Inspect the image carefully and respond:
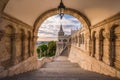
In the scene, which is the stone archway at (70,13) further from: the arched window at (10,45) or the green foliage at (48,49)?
the green foliage at (48,49)

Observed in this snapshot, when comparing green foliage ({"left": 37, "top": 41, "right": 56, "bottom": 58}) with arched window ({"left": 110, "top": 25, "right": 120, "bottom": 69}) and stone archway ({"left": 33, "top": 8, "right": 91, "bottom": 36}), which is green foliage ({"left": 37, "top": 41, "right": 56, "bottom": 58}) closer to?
stone archway ({"left": 33, "top": 8, "right": 91, "bottom": 36})

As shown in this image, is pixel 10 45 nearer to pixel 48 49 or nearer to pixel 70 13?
pixel 70 13

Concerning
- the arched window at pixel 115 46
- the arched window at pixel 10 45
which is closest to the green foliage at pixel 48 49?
the arched window at pixel 10 45

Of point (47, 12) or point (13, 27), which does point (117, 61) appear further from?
point (47, 12)

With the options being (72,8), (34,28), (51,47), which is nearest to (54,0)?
(72,8)

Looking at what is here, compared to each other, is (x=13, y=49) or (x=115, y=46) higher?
(x=115, y=46)

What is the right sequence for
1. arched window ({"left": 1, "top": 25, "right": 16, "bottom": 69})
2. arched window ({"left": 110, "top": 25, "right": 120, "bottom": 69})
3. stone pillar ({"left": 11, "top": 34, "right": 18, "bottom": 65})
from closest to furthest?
arched window ({"left": 110, "top": 25, "right": 120, "bottom": 69}) < arched window ({"left": 1, "top": 25, "right": 16, "bottom": 69}) < stone pillar ({"left": 11, "top": 34, "right": 18, "bottom": 65})

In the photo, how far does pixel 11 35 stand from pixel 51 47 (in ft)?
201

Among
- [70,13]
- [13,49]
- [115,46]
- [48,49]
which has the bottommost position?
[48,49]

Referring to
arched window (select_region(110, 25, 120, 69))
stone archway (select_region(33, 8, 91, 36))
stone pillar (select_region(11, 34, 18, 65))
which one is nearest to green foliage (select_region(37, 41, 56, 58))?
stone archway (select_region(33, 8, 91, 36))

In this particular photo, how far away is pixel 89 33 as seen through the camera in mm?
12328

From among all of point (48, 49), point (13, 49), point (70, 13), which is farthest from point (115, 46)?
point (48, 49)

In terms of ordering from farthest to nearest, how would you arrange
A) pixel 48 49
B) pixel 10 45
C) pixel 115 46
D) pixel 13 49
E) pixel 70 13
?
pixel 48 49 < pixel 70 13 < pixel 13 49 < pixel 10 45 < pixel 115 46

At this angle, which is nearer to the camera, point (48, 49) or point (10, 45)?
point (10, 45)
